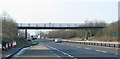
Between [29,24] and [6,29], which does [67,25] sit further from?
[6,29]

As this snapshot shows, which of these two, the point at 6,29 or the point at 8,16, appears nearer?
the point at 6,29

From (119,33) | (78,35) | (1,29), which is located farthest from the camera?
(78,35)

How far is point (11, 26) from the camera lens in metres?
86.8

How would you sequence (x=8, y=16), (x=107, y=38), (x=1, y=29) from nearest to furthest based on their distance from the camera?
(x=1, y=29), (x=8, y=16), (x=107, y=38)

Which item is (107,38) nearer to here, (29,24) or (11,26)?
(29,24)

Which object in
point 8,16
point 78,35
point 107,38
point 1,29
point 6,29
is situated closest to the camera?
point 1,29

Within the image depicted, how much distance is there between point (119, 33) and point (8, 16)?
31.4 metres

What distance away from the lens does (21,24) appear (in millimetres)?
117875

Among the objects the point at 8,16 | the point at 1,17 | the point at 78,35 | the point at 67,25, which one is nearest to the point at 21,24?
the point at 67,25

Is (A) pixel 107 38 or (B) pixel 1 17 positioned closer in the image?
(B) pixel 1 17

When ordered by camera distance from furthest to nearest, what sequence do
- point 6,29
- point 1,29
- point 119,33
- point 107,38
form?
point 107,38
point 119,33
point 6,29
point 1,29


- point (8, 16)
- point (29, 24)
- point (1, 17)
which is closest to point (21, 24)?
point (29, 24)

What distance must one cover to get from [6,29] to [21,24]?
3535 cm

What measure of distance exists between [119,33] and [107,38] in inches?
421
